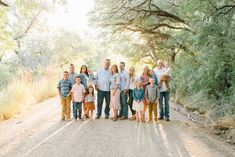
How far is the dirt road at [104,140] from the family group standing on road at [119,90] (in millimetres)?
515

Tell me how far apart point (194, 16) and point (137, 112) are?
461cm

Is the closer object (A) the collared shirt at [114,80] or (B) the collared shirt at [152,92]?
(B) the collared shirt at [152,92]

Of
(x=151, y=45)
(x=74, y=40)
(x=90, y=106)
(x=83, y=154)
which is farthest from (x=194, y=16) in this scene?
(x=74, y=40)

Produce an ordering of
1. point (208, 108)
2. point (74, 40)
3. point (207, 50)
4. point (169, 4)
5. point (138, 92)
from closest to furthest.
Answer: point (138, 92) < point (207, 50) < point (208, 108) < point (169, 4) < point (74, 40)

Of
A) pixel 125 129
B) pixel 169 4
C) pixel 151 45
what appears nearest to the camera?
pixel 125 129

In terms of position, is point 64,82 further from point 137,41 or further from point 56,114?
point 137,41

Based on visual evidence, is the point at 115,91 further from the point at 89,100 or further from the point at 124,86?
the point at 89,100

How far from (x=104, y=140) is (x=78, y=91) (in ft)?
11.4

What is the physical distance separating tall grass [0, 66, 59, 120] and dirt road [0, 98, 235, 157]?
211 centimetres

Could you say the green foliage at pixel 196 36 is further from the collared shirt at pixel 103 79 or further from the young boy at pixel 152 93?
the collared shirt at pixel 103 79

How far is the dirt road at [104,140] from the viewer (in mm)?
9461

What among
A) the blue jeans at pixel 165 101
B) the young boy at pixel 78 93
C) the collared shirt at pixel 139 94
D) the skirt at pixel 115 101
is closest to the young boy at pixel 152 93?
the collared shirt at pixel 139 94

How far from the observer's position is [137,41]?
29.4 m

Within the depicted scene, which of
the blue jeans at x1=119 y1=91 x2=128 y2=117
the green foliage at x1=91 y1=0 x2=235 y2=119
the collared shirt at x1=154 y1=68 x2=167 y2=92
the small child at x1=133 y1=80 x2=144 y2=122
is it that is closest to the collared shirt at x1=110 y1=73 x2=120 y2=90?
the blue jeans at x1=119 y1=91 x2=128 y2=117
